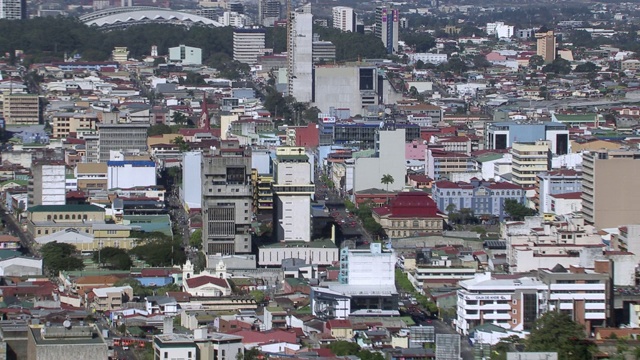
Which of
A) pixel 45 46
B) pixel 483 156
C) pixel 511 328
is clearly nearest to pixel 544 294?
pixel 511 328

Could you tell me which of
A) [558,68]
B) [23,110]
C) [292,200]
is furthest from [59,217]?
[558,68]

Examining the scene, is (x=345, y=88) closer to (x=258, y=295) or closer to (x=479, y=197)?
(x=479, y=197)

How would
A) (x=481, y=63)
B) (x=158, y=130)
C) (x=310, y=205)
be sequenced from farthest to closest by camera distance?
(x=481, y=63), (x=158, y=130), (x=310, y=205)

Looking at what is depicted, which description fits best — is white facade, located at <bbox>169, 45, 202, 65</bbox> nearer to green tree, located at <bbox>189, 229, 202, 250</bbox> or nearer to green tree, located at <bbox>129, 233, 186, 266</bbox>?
green tree, located at <bbox>189, 229, 202, 250</bbox>

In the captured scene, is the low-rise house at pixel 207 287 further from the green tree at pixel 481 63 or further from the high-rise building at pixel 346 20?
the high-rise building at pixel 346 20

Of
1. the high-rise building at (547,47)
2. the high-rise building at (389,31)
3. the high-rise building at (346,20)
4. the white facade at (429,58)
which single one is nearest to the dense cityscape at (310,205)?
the high-rise building at (547,47)

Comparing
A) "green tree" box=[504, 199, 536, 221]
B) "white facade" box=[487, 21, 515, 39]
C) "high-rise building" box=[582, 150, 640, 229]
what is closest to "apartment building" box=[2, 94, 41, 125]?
"green tree" box=[504, 199, 536, 221]

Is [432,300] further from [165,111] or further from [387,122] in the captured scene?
[165,111]
